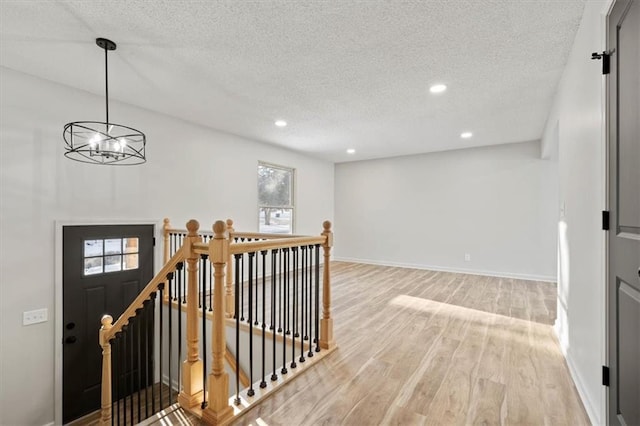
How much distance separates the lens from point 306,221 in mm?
6957

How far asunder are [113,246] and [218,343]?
2729 mm

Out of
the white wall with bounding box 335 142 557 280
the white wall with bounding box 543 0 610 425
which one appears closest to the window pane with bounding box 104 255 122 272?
the white wall with bounding box 543 0 610 425

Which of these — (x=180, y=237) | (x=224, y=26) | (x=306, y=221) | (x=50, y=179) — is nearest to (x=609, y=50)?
(x=224, y=26)

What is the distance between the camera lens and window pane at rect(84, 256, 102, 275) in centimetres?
338

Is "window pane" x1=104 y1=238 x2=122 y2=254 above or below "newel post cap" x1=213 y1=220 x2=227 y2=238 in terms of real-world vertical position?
below

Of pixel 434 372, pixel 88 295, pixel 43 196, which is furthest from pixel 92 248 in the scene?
pixel 434 372

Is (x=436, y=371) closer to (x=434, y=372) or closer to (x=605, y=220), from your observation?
(x=434, y=372)

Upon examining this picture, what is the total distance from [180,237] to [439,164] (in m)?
5.33

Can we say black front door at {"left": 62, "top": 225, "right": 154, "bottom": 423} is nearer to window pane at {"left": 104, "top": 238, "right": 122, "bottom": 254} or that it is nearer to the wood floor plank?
window pane at {"left": 104, "top": 238, "right": 122, "bottom": 254}

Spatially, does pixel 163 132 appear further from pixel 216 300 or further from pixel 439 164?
pixel 439 164

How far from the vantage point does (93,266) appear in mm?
3434

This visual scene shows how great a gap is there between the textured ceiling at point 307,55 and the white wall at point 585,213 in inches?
16.7

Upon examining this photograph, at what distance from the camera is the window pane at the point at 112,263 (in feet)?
11.7

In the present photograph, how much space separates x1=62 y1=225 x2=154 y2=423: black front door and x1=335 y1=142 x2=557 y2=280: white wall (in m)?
5.15
